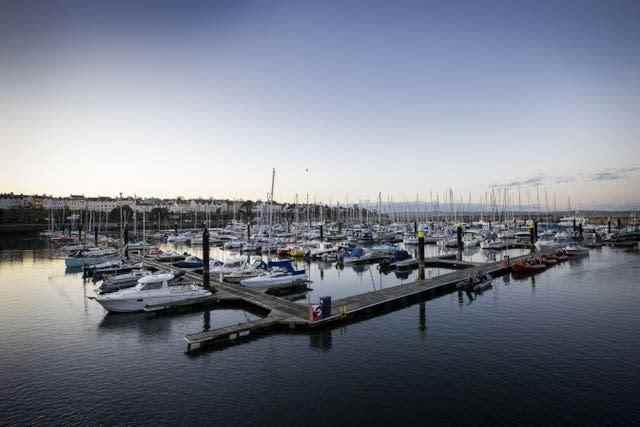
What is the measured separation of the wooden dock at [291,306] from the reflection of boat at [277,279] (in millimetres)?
1371

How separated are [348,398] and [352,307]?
1218 centimetres

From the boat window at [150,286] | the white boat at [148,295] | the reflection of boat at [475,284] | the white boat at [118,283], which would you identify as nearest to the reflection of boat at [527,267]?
the reflection of boat at [475,284]

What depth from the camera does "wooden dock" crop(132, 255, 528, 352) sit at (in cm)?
2308

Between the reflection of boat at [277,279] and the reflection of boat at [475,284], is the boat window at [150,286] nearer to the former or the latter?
the reflection of boat at [277,279]

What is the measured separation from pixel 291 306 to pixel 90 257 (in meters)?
43.9

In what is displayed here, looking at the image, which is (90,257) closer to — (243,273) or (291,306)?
(243,273)

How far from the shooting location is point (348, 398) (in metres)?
16.4

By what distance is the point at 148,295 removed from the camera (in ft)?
98.0

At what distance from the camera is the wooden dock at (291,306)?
2308cm

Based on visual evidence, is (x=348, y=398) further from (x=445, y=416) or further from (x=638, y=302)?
(x=638, y=302)

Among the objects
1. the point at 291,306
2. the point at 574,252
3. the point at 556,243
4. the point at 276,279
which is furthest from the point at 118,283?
the point at 556,243

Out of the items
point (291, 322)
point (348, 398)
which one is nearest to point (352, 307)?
point (291, 322)

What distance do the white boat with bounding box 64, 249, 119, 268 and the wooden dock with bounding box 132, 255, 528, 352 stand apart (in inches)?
866

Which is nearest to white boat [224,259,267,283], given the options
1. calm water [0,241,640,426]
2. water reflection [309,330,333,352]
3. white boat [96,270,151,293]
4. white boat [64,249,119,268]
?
white boat [96,270,151,293]
